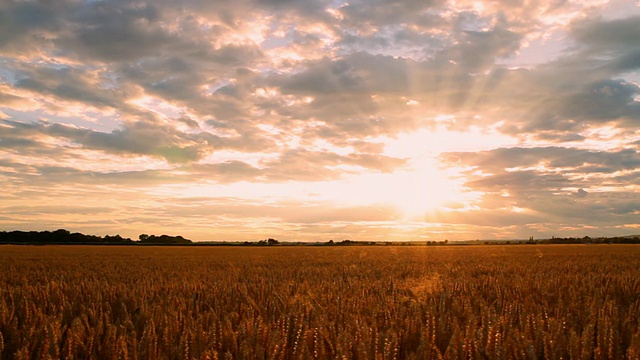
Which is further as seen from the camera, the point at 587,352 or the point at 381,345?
the point at 381,345

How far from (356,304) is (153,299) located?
2.14 meters

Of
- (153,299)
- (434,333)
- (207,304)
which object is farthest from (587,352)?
(153,299)

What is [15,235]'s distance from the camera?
9088 centimetres

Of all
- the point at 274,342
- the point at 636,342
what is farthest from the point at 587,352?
the point at 274,342

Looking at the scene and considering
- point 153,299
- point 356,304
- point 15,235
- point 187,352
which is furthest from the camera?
point 15,235

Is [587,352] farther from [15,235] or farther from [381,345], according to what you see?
[15,235]

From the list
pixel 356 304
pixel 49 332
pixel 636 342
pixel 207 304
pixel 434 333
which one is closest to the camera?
pixel 636 342

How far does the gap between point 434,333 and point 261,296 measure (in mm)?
2461

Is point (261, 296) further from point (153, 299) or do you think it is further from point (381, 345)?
point (381, 345)

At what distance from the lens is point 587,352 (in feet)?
6.17

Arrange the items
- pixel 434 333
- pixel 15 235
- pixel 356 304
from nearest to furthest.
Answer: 1. pixel 434 333
2. pixel 356 304
3. pixel 15 235

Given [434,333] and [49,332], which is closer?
[49,332]

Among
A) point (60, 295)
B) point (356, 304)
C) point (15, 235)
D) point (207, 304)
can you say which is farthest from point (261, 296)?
point (15, 235)

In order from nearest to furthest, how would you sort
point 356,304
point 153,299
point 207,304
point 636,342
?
point 636,342 → point 356,304 → point 207,304 → point 153,299
